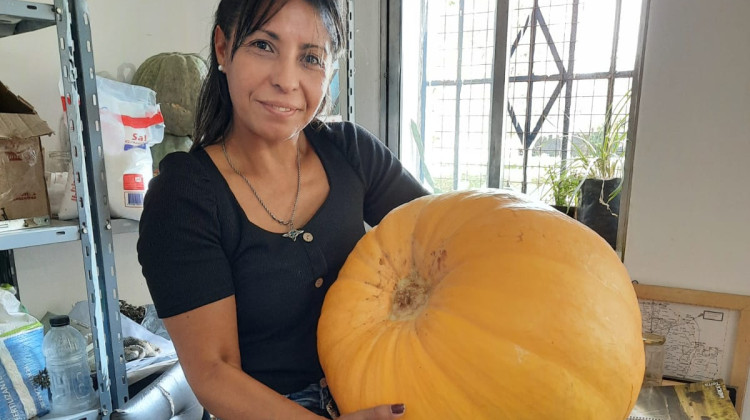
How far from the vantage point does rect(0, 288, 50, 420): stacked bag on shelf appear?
1.04m

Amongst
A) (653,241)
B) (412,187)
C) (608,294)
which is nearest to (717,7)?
(653,241)

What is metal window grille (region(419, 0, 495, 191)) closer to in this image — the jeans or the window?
the window

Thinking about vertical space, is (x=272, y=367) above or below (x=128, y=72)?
below

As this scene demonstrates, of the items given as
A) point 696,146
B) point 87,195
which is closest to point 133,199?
point 87,195

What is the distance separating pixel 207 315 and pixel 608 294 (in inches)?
21.3

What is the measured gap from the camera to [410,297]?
1.86 ft

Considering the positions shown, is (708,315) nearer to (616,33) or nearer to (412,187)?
(412,187)

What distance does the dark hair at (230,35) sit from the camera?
0.70 metres

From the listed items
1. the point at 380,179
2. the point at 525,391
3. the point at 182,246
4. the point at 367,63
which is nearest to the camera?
the point at 525,391

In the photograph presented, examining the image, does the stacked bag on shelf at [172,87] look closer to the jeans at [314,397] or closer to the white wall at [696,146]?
the jeans at [314,397]

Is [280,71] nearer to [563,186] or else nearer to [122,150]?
[122,150]

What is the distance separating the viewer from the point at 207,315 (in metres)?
0.68

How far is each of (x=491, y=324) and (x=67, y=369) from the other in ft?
4.00

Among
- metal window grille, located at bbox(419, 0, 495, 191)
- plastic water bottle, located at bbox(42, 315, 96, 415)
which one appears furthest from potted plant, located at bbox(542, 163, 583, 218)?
plastic water bottle, located at bbox(42, 315, 96, 415)
